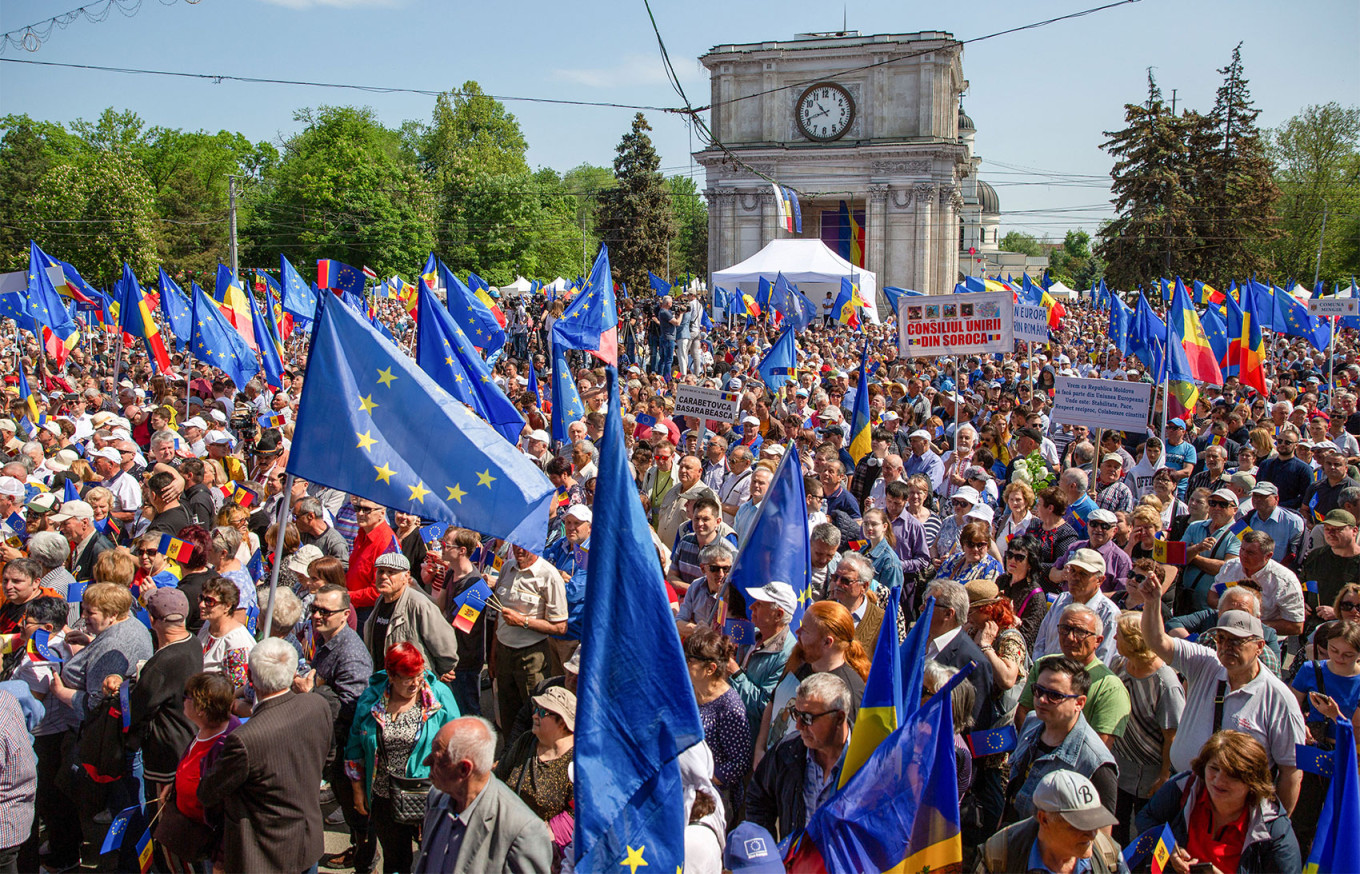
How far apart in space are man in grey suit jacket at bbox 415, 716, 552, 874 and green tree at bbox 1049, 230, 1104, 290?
103 metres

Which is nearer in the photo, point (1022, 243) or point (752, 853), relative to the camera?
point (752, 853)

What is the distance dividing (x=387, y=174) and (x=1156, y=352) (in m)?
54.7

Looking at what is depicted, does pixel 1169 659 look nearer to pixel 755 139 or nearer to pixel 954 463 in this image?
pixel 954 463

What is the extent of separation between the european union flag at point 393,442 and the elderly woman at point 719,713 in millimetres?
1024

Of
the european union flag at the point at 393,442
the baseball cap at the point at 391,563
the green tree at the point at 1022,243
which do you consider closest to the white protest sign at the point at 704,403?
the baseball cap at the point at 391,563

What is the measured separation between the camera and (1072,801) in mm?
3764

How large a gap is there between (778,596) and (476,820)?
2.12 metres

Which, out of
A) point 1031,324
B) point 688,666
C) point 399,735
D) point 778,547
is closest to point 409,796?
point 399,735

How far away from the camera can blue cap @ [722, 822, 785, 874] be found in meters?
3.69

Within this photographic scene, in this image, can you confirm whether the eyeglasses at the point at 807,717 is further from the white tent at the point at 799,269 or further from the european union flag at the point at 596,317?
the white tent at the point at 799,269

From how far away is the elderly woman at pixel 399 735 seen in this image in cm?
512

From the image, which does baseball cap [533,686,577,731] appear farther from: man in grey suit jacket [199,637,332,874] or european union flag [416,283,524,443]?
european union flag [416,283,524,443]

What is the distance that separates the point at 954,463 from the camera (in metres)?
10.8

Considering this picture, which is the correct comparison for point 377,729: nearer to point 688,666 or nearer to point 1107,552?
point 688,666
